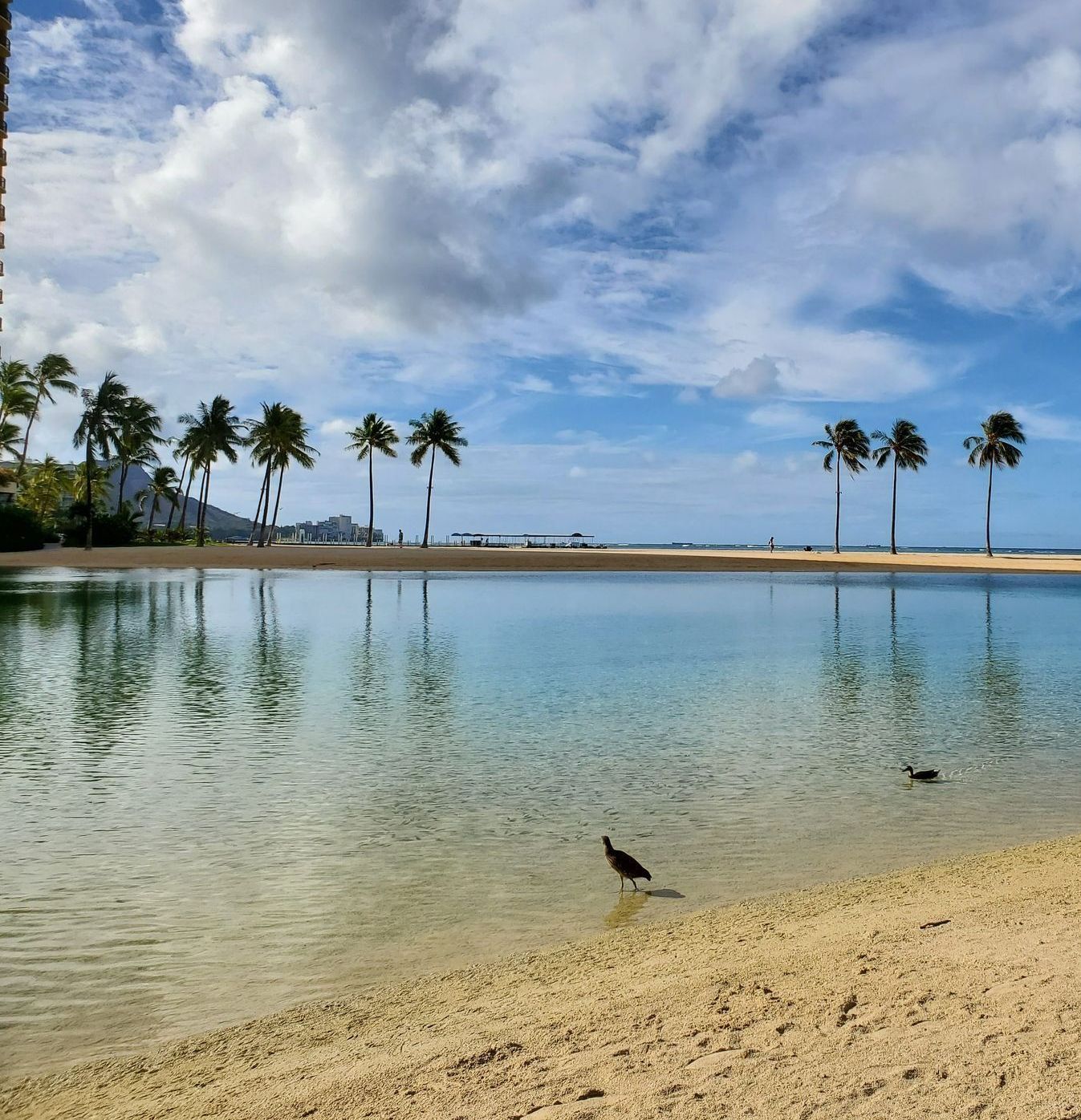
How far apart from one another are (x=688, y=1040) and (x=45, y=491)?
88.0 m

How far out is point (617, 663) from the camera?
21078 mm

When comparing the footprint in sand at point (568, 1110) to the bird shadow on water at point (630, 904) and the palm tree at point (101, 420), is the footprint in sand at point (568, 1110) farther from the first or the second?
the palm tree at point (101, 420)

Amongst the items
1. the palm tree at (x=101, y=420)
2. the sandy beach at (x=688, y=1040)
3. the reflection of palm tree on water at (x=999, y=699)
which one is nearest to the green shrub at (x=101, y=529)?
the palm tree at (x=101, y=420)

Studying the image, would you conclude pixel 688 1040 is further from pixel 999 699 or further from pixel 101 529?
pixel 101 529

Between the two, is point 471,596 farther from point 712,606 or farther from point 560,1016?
point 560,1016

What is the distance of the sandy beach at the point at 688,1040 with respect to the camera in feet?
12.3

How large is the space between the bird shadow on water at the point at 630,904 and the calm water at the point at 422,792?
3 centimetres

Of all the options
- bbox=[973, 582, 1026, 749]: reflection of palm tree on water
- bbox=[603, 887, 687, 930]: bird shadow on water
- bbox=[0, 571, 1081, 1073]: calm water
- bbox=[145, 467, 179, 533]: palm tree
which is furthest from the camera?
bbox=[145, 467, 179, 533]: palm tree

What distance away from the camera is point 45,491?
3150 inches

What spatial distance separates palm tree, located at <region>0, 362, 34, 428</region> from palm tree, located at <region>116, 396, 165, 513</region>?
7449 mm

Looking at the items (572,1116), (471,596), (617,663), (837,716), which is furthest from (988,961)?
(471,596)

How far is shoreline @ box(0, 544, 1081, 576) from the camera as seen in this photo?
217 feet

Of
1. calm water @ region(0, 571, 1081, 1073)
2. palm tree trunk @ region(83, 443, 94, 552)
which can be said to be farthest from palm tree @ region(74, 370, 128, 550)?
calm water @ region(0, 571, 1081, 1073)

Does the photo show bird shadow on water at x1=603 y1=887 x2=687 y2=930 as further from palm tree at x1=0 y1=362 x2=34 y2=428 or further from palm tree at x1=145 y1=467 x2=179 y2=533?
palm tree at x1=145 y1=467 x2=179 y2=533
